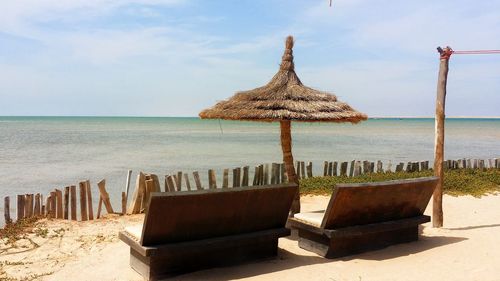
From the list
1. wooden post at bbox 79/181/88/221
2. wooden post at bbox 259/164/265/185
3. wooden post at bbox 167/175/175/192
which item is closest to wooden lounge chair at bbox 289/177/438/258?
wooden post at bbox 167/175/175/192

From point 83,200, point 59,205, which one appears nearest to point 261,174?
point 83,200

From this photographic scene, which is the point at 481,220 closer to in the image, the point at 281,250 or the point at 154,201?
the point at 281,250

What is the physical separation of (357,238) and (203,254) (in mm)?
2213

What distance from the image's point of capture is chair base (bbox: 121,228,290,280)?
5.14 metres

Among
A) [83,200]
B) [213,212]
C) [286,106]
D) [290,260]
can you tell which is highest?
[286,106]

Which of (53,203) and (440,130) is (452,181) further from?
(53,203)

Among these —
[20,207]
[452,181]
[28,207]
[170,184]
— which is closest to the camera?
[20,207]

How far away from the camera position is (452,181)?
12758 mm

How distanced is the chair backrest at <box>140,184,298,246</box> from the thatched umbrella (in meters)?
1.52

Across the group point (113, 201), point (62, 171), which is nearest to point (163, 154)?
point (62, 171)

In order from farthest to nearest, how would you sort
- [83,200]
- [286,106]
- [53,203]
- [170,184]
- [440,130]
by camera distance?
[170,184], [83,200], [53,203], [440,130], [286,106]

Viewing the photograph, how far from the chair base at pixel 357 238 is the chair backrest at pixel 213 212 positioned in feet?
2.07

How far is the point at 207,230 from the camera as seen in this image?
5.41m

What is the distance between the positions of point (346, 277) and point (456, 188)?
8193 mm
